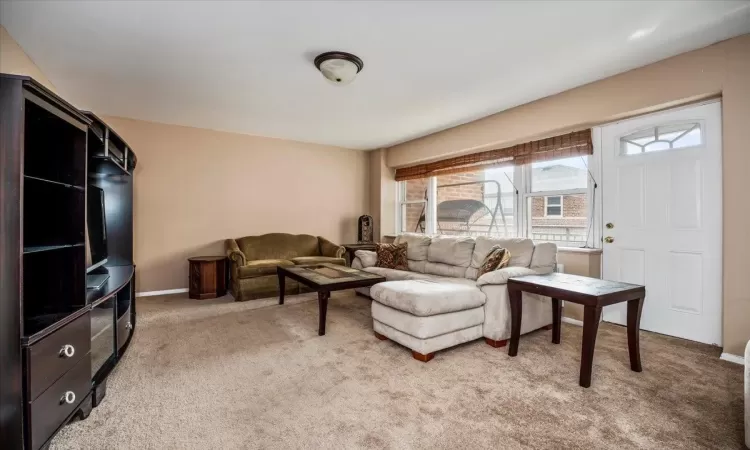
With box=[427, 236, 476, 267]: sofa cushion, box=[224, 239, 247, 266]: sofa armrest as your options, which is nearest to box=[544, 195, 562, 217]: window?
box=[427, 236, 476, 267]: sofa cushion

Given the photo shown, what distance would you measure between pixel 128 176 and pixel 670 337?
5.30 m

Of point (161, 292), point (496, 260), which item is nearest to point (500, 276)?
point (496, 260)

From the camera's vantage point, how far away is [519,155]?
427 cm

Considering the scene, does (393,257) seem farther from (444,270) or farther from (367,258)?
(444,270)

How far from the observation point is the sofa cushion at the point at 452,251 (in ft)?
13.1

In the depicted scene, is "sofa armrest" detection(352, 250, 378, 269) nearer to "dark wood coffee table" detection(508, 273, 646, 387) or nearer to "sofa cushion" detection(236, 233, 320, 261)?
"sofa cushion" detection(236, 233, 320, 261)

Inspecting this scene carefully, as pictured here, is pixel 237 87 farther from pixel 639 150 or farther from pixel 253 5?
pixel 639 150

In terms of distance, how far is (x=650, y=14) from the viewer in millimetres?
2318

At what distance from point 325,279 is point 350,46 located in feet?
6.91

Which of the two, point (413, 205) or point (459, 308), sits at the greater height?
point (413, 205)

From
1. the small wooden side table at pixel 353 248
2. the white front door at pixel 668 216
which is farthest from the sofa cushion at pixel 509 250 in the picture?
the small wooden side table at pixel 353 248

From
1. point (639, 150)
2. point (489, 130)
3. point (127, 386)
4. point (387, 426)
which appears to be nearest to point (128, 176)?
point (127, 386)

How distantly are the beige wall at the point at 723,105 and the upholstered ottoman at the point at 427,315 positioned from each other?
1857mm

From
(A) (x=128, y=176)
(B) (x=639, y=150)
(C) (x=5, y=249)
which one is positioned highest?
(B) (x=639, y=150)
